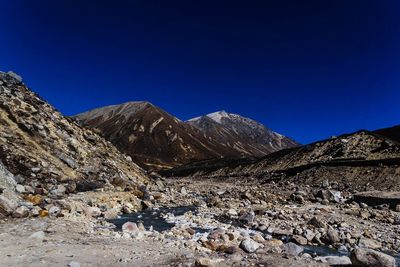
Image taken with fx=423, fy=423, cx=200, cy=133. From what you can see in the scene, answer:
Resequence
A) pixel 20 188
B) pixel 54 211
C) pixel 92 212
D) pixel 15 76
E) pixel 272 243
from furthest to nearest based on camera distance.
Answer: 1. pixel 15 76
2. pixel 20 188
3. pixel 92 212
4. pixel 54 211
5. pixel 272 243

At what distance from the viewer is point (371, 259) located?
1252cm

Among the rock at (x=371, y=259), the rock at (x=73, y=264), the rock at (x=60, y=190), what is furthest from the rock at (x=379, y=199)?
the rock at (x=73, y=264)

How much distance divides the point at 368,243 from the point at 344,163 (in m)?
37.7

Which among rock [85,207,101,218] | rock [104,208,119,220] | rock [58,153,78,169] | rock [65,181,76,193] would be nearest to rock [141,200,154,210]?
rock [65,181,76,193]

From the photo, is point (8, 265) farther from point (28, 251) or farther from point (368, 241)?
point (368, 241)

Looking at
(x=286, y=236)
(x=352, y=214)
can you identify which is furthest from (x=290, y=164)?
(x=286, y=236)

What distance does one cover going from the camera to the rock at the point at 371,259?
12.3 m

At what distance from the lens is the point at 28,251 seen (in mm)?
13344

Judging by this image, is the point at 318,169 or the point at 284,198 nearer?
the point at 284,198

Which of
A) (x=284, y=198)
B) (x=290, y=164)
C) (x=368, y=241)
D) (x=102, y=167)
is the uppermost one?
(x=290, y=164)

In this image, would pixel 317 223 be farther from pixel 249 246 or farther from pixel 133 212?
pixel 133 212

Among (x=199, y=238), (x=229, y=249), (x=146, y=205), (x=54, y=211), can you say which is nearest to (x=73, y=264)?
(x=229, y=249)

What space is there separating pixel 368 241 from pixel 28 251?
13.1 m

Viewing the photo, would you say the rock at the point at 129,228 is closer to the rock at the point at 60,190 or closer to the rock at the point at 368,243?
the rock at the point at 60,190
